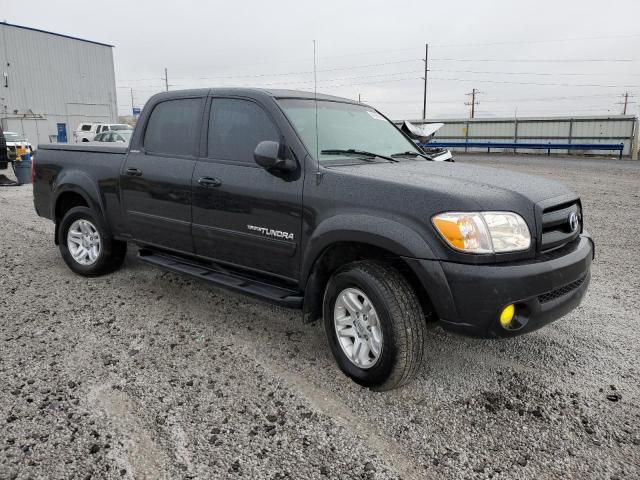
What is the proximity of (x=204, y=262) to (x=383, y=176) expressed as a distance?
1.82m

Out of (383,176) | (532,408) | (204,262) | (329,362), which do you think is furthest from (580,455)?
(204,262)

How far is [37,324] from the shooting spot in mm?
4094

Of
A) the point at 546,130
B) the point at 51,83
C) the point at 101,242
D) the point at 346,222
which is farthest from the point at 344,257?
the point at 51,83

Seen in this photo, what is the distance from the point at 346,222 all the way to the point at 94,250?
3358 millimetres

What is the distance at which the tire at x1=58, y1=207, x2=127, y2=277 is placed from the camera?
201 inches

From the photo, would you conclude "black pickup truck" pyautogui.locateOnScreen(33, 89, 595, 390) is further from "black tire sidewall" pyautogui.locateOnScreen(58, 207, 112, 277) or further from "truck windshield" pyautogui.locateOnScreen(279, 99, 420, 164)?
"black tire sidewall" pyautogui.locateOnScreen(58, 207, 112, 277)

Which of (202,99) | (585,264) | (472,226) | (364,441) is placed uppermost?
(202,99)

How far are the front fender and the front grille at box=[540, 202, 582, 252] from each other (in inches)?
29.0

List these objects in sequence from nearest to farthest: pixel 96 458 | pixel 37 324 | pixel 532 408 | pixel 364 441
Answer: pixel 96 458 < pixel 364 441 < pixel 532 408 < pixel 37 324

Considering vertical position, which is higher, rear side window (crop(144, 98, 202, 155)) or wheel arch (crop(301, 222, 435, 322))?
rear side window (crop(144, 98, 202, 155))

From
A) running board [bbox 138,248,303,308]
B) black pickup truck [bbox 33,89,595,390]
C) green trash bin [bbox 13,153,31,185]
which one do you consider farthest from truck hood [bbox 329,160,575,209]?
green trash bin [bbox 13,153,31,185]

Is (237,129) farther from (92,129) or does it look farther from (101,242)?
(92,129)

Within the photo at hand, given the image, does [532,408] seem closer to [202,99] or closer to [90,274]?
[202,99]

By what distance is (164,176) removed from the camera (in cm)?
426
